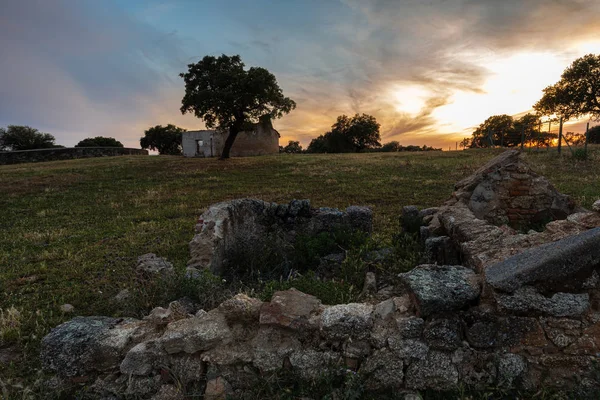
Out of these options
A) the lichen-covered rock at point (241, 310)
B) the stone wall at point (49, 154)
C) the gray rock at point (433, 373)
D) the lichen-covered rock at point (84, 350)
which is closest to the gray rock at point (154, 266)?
the lichen-covered rock at point (84, 350)

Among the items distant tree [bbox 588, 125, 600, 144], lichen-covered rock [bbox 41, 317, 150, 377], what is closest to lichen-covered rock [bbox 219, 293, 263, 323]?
lichen-covered rock [bbox 41, 317, 150, 377]

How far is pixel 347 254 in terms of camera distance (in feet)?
22.0

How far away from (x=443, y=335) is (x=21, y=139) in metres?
Answer: 64.7

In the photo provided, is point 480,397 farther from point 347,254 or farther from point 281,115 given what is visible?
point 281,115

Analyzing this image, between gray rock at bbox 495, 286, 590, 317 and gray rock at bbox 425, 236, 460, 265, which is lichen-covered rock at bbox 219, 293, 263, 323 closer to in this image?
gray rock at bbox 495, 286, 590, 317

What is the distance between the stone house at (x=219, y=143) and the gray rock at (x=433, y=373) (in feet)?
119

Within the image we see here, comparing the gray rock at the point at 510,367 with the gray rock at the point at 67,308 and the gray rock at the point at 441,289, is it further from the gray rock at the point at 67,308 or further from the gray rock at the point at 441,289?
the gray rock at the point at 67,308

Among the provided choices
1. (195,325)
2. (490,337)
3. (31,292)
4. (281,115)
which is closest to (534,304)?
(490,337)

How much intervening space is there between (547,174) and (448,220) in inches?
507

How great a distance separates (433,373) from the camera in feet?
9.91

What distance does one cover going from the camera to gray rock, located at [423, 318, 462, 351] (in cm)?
303

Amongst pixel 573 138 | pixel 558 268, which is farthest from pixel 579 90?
pixel 558 268

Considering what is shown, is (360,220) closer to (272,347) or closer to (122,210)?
(272,347)

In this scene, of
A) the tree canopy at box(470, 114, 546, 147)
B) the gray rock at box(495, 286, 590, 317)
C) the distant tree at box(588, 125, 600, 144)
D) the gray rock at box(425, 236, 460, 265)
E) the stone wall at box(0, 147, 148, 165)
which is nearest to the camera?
the gray rock at box(495, 286, 590, 317)
